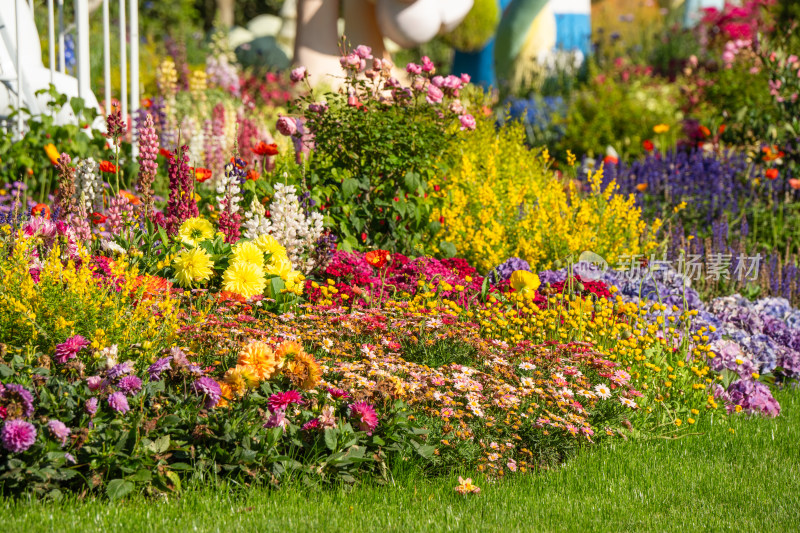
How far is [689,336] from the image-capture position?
492cm

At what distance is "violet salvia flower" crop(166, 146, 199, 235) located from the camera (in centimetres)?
484

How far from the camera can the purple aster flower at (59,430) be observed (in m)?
2.92

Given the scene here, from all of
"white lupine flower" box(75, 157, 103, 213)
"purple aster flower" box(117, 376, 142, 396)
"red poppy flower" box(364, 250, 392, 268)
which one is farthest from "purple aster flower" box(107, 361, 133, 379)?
"red poppy flower" box(364, 250, 392, 268)

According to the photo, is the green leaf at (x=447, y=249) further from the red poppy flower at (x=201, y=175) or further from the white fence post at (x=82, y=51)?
the white fence post at (x=82, y=51)

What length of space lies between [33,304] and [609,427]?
2522 mm

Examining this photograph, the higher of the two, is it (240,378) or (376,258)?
(376,258)

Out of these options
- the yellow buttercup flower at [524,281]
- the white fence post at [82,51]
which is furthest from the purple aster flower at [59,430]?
the white fence post at [82,51]

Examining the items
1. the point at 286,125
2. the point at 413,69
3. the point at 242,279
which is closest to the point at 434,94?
the point at 413,69

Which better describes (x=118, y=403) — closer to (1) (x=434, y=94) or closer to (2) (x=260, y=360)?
(2) (x=260, y=360)

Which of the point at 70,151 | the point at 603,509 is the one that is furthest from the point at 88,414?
the point at 70,151

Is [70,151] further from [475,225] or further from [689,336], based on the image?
[689,336]

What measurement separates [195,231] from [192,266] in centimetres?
43

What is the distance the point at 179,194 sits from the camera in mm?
4961

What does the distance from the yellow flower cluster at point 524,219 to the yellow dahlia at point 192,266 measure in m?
1.89
